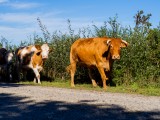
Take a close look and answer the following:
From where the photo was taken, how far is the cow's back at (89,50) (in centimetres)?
1955

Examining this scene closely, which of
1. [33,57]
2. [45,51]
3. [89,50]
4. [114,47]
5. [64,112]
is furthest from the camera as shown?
[33,57]

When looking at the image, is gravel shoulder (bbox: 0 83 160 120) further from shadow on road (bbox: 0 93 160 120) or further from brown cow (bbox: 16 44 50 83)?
brown cow (bbox: 16 44 50 83)

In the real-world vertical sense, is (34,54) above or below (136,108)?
above

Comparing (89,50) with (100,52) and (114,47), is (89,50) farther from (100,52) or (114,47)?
(114,47)

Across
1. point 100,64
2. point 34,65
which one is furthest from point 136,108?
point 34,65

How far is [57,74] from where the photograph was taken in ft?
84.4

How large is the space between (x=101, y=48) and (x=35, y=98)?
22.1ft

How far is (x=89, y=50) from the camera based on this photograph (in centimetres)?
2017

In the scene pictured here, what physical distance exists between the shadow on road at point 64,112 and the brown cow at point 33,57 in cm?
1153

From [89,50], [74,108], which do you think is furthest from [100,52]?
[74,108]

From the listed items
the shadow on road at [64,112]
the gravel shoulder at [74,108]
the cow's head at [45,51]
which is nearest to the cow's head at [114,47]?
the gravel shoulder at [74,108]

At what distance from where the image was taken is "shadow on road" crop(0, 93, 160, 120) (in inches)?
384

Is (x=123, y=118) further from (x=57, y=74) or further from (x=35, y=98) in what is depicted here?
(x=57, y=74)

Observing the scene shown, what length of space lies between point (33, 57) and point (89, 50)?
5.63 m
